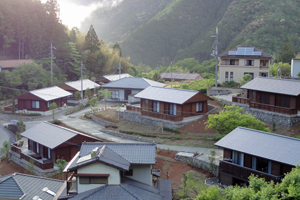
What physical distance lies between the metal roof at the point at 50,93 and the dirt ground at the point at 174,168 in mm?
22472

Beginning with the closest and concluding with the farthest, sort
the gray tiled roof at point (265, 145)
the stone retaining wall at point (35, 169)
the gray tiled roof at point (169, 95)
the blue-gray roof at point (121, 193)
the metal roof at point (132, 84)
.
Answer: the blue-gray roof at point (121, 193), the gray tiled roof at point (265, 145), the stone retaining wall at point (35, 169), the gray tiled roof at point (169, 95), the metal roof at point (132, 84)

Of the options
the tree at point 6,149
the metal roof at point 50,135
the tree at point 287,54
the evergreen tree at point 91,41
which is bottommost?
the tree at point 6,149

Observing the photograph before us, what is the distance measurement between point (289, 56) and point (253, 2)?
108 ft

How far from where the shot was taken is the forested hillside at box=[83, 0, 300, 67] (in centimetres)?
7650

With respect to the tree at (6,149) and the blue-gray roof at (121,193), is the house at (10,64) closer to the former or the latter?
the tree at (6,149)

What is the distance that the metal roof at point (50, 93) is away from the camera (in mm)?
43722

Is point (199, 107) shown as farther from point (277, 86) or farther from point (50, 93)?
point (50, 93)

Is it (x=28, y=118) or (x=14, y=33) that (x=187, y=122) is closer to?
(x=28, y=118)

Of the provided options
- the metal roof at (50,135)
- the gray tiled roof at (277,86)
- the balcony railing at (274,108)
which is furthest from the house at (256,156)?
the metal roof at (50,135)

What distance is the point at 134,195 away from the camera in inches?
576

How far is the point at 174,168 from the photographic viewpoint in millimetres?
24375

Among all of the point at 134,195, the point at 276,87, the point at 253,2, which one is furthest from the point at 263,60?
the point at 253,2

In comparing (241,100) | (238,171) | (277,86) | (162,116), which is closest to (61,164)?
(238,171)

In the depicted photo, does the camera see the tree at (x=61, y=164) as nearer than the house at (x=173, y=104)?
Yes
